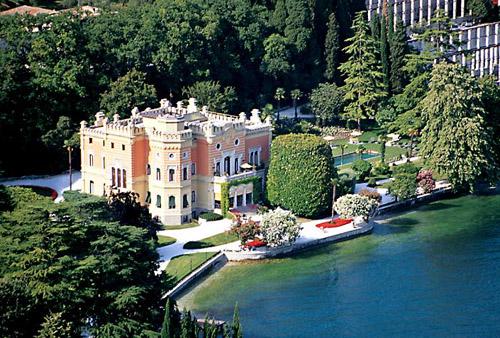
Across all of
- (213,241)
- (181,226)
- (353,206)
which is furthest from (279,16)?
(213,241)

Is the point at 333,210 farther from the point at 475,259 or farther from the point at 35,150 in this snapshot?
the point at 35,150

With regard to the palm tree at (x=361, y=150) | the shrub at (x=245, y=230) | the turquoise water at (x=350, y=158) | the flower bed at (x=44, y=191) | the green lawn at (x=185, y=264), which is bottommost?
the green lawn at (x=185, y=264)

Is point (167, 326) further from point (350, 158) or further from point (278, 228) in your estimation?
point (350, 158)

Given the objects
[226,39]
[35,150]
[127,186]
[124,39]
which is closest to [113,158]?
[127,186]

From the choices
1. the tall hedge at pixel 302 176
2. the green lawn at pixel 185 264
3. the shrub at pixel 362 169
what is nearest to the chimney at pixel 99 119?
the tall hedge at pixel 302 176

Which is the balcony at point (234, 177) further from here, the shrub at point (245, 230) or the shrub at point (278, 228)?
the shrub at point (278, 228)

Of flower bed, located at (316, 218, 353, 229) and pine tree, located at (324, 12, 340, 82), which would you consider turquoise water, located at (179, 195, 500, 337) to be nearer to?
flower bed, located at (316, 218, 353, 229)
